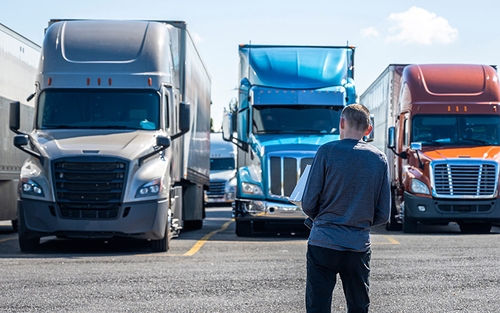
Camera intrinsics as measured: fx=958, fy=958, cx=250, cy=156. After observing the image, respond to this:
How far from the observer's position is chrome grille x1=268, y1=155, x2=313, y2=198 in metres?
18.1

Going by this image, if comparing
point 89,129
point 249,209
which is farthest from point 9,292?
point 249,209

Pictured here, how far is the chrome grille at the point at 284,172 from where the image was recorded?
59.3 feet

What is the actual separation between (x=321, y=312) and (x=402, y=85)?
53.7 feet

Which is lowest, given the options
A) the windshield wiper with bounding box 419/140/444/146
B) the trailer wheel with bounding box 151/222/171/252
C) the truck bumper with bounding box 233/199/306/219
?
the trailer wheel with bounding box 151/222/171/252

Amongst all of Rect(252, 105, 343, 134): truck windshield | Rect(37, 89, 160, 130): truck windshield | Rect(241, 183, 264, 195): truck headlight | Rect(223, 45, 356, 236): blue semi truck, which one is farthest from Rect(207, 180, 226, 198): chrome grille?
Rect(37, 89, 160, 130): truck windshield

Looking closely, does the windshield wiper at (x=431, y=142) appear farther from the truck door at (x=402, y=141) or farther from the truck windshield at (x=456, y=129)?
the truck door at (x=402, y=141)

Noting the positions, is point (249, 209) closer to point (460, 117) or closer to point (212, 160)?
point (460, 117)

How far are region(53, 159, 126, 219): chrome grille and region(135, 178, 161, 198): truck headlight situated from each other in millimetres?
267

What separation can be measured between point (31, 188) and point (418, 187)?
30.3 feet

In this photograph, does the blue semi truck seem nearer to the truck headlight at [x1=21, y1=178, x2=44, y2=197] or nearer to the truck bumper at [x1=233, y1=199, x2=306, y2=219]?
the truck bumper at [x1=233, y1=199, x2=306, y2=219]

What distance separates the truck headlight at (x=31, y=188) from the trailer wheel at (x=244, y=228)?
5146mm

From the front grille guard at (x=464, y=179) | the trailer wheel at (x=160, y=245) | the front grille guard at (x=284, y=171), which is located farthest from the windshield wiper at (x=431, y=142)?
the trailer wheel at (x=160, y=245)

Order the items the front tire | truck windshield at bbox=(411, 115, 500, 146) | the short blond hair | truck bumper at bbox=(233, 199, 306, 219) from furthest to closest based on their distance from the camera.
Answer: the front tire → truck windshield at bbox=(411, 115, 500, 146) → truck bumper at bbox=(233, 199, 306, 219) → the short blond hair

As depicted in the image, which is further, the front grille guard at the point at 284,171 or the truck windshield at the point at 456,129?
the truck windshield at the point at 456,129
